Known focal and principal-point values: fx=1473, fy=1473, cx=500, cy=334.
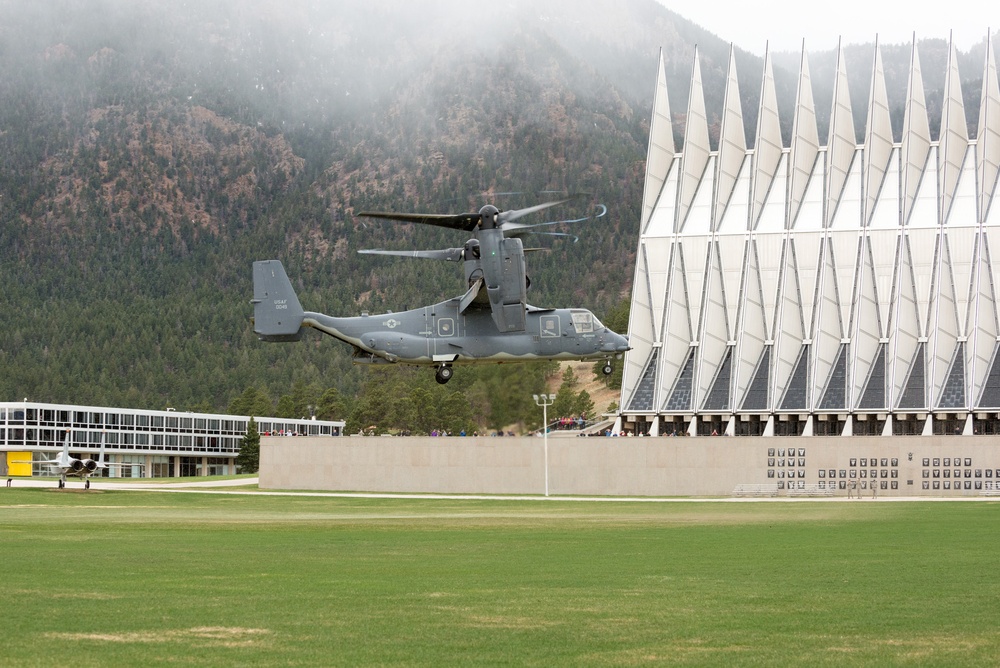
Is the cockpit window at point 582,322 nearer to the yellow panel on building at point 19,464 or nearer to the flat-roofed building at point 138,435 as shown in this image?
the flat-roofed building at point 138,435

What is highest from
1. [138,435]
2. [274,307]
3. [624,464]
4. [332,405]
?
[332,405]

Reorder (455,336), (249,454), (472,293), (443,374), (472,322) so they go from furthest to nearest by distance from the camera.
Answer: (249,454) → (455,336) → (472,322) → (443,374) → (472,293)

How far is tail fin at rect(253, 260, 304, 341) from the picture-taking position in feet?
144

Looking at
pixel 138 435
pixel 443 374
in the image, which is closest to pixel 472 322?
pixel 443 374

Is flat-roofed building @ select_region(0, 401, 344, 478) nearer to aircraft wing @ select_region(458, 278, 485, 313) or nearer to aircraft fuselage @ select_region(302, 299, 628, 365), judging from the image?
aircraft fuselage @ select_region(302, 299, 628, 365)

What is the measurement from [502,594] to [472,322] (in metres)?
17.2

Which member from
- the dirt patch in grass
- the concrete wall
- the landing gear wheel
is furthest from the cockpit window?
the concrete wall

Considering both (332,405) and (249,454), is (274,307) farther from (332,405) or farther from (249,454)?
(332,405)

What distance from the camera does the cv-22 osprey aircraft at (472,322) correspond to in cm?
4147

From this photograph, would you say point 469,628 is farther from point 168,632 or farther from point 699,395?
point 699,395

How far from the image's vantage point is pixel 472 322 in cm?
4291

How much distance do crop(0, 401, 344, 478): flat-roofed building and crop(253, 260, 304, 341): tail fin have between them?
313 feet

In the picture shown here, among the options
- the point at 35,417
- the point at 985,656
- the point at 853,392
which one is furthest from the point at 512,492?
the point at 985,656

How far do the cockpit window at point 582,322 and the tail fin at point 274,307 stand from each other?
816 centimetres
